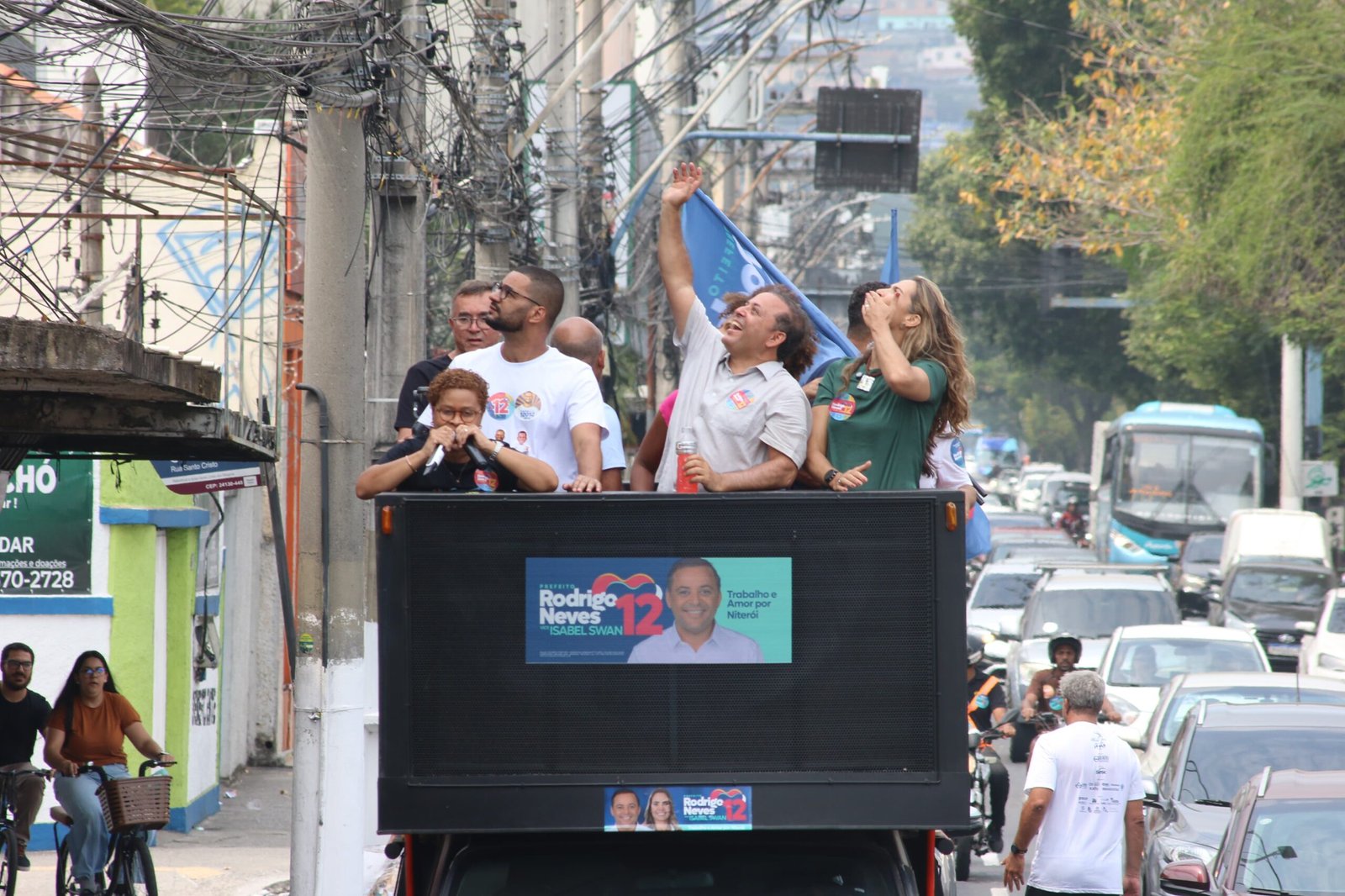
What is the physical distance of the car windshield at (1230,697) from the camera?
12898mm

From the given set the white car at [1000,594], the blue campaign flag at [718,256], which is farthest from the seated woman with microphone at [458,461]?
the white car at [1000,594]

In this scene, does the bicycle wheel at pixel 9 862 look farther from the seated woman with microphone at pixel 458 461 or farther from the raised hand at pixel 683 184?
the raised hand at pixel 683 184

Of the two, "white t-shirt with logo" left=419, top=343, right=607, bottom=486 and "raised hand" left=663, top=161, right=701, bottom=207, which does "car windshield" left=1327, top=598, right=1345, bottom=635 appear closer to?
"raised hand" left=663, top=161, right=701, bottom=207

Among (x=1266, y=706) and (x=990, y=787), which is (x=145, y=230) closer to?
(x=990, y=787)

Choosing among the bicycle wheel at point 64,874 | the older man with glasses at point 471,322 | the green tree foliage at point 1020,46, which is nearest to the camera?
the older man with glasses at point 471,322

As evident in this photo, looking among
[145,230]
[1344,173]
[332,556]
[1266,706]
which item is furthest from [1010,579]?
[332,556]

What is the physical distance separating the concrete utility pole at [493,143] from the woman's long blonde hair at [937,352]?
310 inches

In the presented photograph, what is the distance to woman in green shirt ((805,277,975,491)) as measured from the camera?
5676 millimetres

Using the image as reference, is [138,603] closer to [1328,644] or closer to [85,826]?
[85,826]

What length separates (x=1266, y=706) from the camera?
11148 millimetres

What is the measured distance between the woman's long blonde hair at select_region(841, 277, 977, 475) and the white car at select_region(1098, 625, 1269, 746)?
11.4 metres

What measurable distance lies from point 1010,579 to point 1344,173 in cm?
849

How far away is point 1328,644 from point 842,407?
16.9 meters

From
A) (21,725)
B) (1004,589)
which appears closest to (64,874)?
(21,725)
